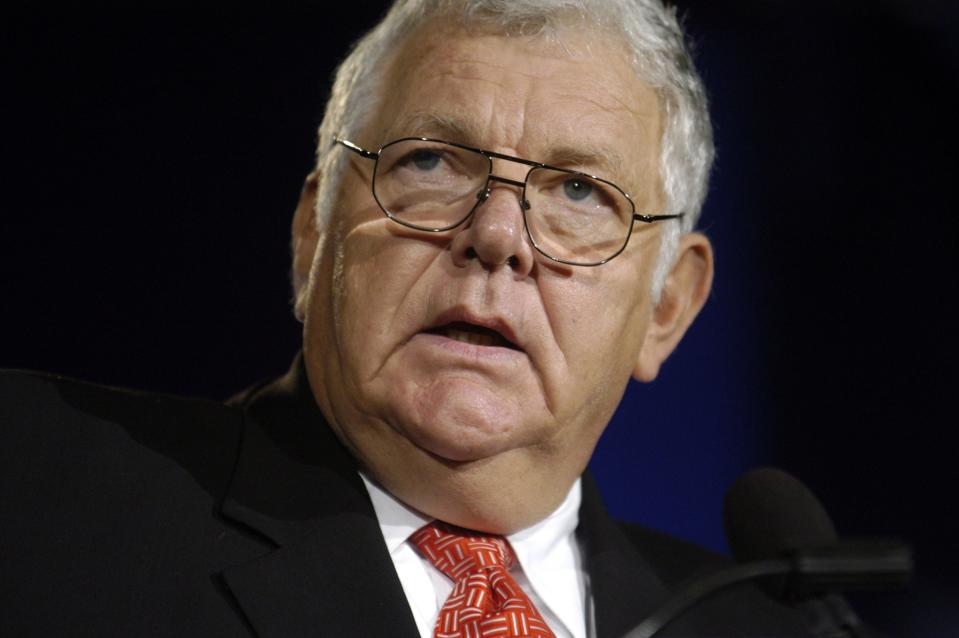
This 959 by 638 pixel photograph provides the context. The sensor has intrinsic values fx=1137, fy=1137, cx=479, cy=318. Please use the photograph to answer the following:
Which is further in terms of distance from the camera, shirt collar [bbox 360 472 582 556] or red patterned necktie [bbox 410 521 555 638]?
shirt collar [bbox 360 472 582 556]

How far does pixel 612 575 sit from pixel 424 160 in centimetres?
88

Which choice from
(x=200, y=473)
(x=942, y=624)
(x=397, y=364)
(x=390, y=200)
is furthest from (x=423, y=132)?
(x=942, y=624)

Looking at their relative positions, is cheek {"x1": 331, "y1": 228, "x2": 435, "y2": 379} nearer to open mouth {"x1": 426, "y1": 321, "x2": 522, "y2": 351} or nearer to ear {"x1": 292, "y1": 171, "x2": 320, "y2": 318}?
open mouth {"x1": 426, "y1": 321, "x2": 522, "y2": 351}

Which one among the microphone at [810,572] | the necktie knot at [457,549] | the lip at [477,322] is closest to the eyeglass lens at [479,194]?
the lip at [477,322]

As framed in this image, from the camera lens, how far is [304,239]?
2.35 meters

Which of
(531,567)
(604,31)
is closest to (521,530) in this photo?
(531,567)

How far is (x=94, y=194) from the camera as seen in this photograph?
292 centimetres

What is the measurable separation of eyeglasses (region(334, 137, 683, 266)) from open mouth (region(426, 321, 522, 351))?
0.17m

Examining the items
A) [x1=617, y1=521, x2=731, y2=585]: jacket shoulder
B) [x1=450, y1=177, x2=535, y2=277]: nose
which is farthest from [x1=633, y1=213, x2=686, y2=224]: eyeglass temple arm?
[x1=617, y1=521, x2=731, y2=585]: jacket shoulder

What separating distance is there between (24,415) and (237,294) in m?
1.18

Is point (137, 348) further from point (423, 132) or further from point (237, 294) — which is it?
point (423, 132)

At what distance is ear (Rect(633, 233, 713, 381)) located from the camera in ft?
7.79

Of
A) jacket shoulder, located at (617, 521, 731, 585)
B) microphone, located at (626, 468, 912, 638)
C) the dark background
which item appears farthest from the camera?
the dark background

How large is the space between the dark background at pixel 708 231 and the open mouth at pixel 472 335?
3.86 ft
